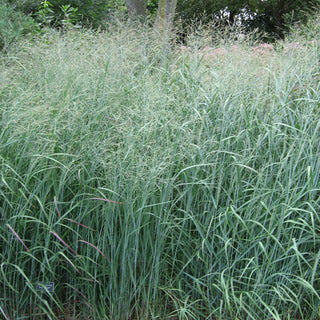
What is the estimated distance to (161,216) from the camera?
2441 mm

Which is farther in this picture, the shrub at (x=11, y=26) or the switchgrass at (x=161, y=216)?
the shrub at (x=11, y=26)

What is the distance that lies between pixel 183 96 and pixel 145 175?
4.05 feet

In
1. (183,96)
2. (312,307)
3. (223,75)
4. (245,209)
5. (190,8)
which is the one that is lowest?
(312,307)

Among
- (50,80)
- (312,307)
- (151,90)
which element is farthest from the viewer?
(50,80)

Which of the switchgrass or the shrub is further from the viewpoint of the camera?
the shrub

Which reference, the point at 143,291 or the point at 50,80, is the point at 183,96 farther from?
the point at 143,291

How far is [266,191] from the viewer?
259 cm

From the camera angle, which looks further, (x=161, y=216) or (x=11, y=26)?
(x=11, y=26)

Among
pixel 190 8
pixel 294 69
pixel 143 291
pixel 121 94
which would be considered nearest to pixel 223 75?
pixel 294 69

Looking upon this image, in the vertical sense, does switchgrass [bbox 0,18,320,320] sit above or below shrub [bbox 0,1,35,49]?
below

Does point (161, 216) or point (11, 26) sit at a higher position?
point (11, 26)

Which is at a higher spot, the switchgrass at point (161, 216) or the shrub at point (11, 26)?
the shrub at point (11, 26)

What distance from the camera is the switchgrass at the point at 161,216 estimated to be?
2.35 meters

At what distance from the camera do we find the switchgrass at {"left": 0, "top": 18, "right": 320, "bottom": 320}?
2.35 metres
